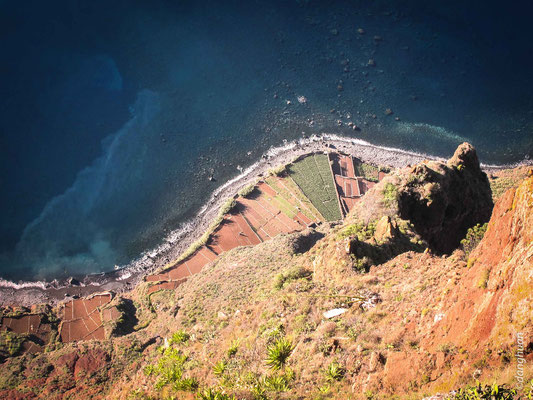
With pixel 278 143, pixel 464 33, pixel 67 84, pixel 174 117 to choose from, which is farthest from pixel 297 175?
pixel 464 33

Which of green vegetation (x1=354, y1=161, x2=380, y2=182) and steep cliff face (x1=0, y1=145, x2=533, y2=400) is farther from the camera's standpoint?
green vegetation (x1=354, y1=161, x2=380, y2=182)


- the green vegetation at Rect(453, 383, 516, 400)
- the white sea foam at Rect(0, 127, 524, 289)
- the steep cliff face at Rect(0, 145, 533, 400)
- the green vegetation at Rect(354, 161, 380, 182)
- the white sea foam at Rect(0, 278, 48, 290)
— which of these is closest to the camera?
the green vegetation at Rect(453, 383, 516, 400)

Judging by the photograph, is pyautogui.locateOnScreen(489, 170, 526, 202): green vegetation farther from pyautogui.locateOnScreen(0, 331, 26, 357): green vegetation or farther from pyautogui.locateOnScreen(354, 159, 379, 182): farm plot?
pyautogui.locateOnScreen(0, 331, 26, 357): green vegetation

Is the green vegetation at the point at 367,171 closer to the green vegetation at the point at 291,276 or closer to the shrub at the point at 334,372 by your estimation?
the green vegetation at the point at 291,276

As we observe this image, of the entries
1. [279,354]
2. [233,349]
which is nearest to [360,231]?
[279,354]

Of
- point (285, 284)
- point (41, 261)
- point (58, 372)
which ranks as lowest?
point (285, 284)

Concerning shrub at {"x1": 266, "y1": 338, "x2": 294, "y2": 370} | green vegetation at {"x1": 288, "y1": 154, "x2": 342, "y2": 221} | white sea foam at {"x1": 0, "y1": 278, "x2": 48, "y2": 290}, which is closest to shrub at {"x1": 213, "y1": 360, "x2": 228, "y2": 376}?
shrub at {"x1": 266, "y1": 338, "x2": 294, "y2": 370}

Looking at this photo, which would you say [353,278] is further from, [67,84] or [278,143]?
[67,84]
